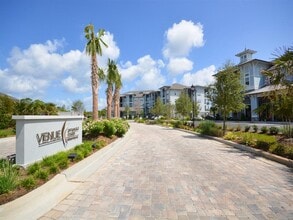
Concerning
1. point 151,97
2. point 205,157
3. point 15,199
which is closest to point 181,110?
point 205,157

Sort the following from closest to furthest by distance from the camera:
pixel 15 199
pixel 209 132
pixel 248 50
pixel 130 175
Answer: pixel 15 199
pixel 130 175
pixel 209 132
pixel 248 50

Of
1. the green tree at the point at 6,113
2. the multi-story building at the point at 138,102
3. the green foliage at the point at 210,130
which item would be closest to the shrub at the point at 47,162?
the green foliage at the point at 210,130

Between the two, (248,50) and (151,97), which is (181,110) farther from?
(151,97)

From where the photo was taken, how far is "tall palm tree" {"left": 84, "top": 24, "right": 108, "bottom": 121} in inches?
785

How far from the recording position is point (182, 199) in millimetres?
5367

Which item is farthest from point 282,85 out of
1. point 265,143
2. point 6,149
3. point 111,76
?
point 111,76

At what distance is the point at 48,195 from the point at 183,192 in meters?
3.27

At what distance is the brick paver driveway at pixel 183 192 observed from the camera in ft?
15.2

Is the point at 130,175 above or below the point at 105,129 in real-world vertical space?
below

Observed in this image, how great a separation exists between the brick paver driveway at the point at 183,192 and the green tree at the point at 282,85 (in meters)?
3.36

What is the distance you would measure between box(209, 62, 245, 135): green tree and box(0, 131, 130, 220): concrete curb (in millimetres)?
14451

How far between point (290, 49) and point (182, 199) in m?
9.03

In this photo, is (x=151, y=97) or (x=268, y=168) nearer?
(x=268, y=168)

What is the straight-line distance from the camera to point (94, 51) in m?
20.7
